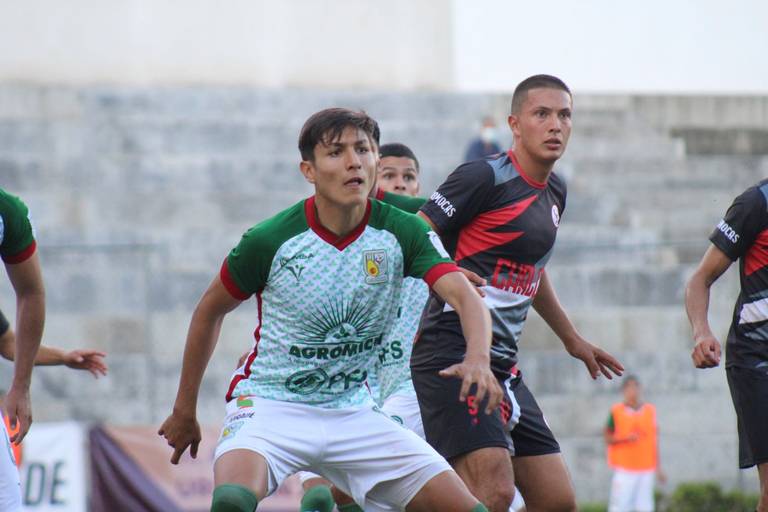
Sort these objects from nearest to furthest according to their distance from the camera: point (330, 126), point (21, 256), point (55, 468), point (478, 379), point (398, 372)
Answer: point (478, 379), point (330, 126), point (21, 256), point (398, 372), point (55, 468)

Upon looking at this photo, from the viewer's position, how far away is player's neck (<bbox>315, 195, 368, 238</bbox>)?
6.18 meters

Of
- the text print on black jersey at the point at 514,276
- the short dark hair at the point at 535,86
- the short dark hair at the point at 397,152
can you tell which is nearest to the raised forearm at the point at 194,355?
the text print on black jersey at the point at 514,276

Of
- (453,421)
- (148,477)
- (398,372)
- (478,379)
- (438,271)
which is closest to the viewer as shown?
(478,379)

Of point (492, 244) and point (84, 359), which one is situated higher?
point (492, 244)

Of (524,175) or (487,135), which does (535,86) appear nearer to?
(524,175)

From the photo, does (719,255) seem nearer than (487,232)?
No

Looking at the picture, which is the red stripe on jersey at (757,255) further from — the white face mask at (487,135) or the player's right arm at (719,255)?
the white face mask at (487,135)

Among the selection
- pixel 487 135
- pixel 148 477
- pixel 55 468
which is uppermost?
pixel 487 135

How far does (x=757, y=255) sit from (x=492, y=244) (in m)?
1.42

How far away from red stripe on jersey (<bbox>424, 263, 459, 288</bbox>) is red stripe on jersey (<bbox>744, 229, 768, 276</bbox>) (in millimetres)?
2097

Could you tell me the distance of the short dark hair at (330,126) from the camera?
20.5 feet

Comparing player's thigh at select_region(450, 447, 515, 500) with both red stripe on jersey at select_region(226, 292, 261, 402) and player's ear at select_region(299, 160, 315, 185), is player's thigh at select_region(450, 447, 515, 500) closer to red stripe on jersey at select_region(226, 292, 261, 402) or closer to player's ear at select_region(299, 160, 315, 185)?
red stripe on jersey at select_region(226, 292, 261, 402)

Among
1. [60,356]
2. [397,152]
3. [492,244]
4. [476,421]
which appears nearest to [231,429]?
[476,421]

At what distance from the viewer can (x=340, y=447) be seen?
607 centimetres
